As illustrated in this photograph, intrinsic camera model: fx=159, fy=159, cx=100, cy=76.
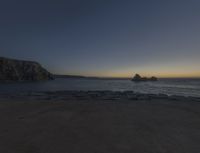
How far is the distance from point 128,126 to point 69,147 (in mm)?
3854

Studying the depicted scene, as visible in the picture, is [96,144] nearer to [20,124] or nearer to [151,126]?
[151,126]

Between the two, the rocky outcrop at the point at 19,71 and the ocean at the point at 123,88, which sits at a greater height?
the rocky outcrop at the point at 19,71

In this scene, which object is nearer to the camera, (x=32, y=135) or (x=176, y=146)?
(x=176, y=146)

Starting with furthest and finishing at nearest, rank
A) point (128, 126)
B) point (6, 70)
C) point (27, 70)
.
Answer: point (27, 70), point (6, 70), point (128, 126)

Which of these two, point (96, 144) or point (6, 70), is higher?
point (6, 70)

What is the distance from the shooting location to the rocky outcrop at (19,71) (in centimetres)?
10482

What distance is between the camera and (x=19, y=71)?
385 feet

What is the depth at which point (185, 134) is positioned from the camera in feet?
23.8

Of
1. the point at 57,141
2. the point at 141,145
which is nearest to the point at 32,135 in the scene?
the point at 57,141

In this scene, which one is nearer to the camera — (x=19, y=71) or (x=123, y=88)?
(x=123, y=88)

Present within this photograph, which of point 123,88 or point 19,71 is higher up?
point 19,71

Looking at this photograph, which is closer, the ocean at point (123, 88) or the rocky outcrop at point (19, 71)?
the ocean at point (123, 88)

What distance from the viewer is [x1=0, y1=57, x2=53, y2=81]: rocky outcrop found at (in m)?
105

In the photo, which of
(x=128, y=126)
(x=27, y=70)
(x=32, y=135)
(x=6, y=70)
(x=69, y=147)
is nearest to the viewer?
(x=69, y=147)
